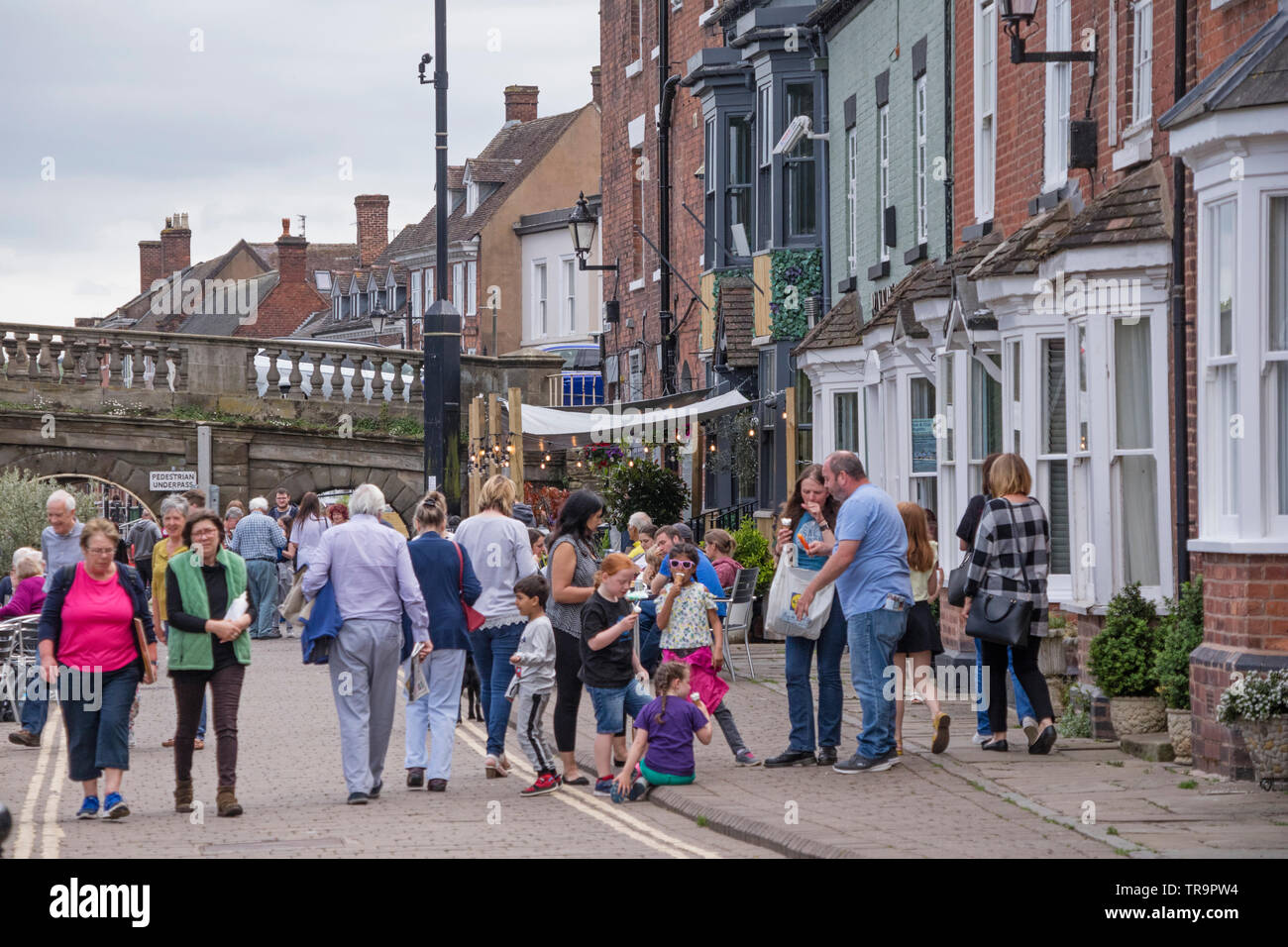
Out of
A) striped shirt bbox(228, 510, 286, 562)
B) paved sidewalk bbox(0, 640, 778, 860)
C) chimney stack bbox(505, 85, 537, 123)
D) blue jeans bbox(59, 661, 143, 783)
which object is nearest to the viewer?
paved sidewalk bbox(0, 640, 778, 860)

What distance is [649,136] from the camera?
34156 millimetres

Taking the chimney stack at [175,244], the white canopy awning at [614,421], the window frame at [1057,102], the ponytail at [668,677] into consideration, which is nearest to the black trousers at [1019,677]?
the ponytail at [668,677]

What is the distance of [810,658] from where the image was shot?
40.8 ft

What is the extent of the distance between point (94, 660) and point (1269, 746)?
6.58 meters

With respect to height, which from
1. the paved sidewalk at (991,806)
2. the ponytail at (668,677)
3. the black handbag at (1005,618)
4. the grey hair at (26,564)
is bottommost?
the paved sidewalk at (991,806)

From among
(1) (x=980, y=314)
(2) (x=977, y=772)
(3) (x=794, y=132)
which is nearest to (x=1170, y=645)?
(2) (x=977, y=772)

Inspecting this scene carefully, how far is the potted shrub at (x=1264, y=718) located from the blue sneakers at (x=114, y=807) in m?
6.18

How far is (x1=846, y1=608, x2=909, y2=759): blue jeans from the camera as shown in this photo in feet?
38.7

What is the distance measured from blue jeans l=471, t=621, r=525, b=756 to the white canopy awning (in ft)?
43.4

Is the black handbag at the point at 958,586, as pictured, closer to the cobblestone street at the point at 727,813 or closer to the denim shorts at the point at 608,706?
the cobblestone street at the point at 727,813

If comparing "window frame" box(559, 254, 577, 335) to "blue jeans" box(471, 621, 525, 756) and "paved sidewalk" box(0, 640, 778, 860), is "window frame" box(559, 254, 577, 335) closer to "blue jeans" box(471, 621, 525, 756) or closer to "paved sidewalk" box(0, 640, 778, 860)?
"paved sidewalk" box(0, 640, 778, 860)

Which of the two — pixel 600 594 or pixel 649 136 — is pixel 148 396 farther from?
pixel 600 594

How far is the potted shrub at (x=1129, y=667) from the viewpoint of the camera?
12.7m

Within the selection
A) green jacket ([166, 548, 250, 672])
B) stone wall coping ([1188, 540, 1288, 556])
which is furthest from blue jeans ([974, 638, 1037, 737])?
green jacket ([166, 548, 250, 672])
